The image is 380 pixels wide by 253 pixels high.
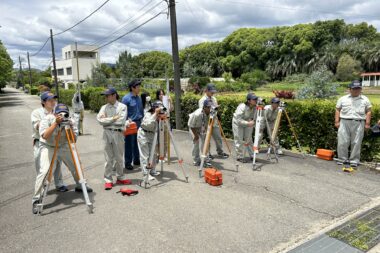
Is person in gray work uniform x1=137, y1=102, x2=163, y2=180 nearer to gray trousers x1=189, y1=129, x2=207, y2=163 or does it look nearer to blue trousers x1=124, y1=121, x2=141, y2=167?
blue trousers x1=124, y1=121, x2=141, y2=167

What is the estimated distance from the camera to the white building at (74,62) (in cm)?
6894

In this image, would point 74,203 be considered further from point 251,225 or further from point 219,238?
point 251,225

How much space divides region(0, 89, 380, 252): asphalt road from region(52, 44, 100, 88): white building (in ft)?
216

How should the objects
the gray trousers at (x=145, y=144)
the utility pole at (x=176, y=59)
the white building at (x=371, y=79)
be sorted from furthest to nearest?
the white building at (x=371, y=79) → the utility pole at (x=176, y=59) → the gray trousers at (x=145, y=144)

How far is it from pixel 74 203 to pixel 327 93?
18639mm

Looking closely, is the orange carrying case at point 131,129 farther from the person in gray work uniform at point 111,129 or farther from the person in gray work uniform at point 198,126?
the person in gray work uniform at point 198,126

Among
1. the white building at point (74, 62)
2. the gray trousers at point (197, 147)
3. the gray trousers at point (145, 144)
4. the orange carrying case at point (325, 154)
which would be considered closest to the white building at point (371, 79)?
the white building at point (74, 62)

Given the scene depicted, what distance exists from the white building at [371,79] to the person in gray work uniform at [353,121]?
193 feet

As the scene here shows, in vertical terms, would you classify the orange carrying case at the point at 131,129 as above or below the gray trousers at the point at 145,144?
above

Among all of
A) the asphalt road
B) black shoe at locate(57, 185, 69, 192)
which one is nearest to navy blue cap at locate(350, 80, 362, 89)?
the asphalt road

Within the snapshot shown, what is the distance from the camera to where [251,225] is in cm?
449

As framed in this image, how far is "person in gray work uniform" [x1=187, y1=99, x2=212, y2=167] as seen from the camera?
685 cm

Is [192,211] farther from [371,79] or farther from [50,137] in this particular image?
[371,79]

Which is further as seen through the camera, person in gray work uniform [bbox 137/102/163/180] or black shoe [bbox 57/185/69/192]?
person in gray work uniform [bbox 137/102/163/180]
